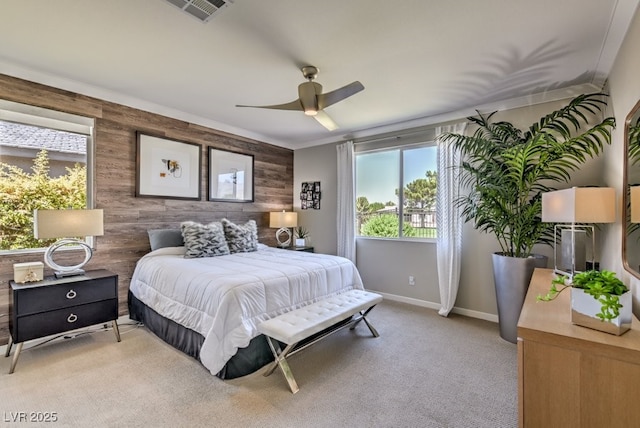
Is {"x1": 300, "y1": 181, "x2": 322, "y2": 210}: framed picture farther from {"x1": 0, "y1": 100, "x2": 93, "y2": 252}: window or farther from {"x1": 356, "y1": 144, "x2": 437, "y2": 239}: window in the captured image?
{"x1": 0, "y1": 100, "x2": 93, "y2": 252}: window

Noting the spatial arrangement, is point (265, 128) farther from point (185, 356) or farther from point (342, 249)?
point (185, 356)

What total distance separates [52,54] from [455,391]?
13.8 ft

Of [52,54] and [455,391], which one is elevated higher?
[52,54]

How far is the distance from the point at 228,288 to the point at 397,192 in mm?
3001

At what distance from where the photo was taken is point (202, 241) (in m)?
3.50

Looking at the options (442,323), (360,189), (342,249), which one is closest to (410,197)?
(360,189)

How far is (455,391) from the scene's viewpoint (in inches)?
85.6

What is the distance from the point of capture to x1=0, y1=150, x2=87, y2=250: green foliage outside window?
2.75 metres

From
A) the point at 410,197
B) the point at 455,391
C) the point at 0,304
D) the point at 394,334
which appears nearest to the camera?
the point at 455,391

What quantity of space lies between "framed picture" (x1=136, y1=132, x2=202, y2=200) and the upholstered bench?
2.42m

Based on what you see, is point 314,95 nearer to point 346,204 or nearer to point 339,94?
point 339,94

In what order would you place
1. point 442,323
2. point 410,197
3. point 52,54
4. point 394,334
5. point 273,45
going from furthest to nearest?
point 410,197
point 442,323
point 394,334
point 52,54
point 273,45

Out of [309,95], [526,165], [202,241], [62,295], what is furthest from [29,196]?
[526,165]

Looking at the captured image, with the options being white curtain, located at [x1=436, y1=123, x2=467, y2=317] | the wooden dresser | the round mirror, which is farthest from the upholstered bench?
the round mirror
